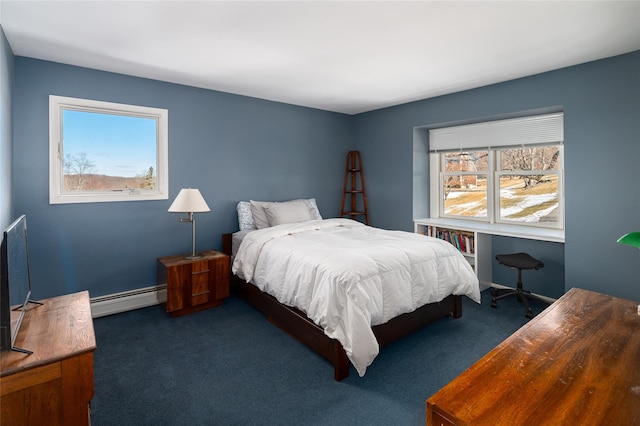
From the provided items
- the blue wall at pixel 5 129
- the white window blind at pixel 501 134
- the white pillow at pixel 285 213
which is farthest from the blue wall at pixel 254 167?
the white pillow at pixel 285 213

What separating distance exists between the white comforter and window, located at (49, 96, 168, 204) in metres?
1.29

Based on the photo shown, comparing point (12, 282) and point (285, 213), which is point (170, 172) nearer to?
point (285, 213)

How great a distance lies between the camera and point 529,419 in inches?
32.8

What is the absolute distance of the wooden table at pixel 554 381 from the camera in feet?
2.79

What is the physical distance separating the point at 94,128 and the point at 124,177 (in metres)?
0.53

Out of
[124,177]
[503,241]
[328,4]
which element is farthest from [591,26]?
[124,177]

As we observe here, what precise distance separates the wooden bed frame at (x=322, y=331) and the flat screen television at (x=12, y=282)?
1625mm

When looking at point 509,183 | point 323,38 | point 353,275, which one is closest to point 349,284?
point 353,275

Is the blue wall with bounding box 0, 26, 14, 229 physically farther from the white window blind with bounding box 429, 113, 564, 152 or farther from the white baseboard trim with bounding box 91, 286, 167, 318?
the white window blind with bounding box 429, 113, 564, 152

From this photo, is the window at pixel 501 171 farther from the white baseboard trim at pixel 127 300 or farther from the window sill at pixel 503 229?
the white baseboard trim at pixel 127 300

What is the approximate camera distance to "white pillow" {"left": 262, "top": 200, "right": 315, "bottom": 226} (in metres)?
3.96

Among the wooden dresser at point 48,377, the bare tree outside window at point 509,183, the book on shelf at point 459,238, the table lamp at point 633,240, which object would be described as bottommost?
the wooden dresser at point 48,377

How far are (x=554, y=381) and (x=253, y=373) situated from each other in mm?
1836

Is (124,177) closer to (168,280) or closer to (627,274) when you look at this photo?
(168,280)
